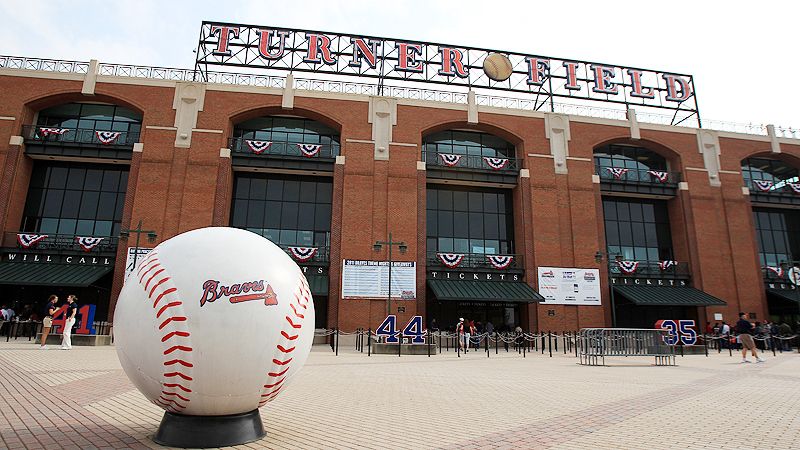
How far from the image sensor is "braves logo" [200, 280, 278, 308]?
4.41m

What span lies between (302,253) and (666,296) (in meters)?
23.0

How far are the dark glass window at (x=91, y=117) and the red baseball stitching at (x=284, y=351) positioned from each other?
29856mm

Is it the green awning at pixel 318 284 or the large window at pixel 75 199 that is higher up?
the large window at pixel 75 199

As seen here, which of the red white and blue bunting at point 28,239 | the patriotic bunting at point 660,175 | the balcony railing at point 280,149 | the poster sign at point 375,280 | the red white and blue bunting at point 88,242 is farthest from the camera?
the patriotic bunting at point 660,175

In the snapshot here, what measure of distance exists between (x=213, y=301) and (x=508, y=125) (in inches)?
1173

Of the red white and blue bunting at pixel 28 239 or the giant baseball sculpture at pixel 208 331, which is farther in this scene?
the red white and blue bunting at pixel 28 239

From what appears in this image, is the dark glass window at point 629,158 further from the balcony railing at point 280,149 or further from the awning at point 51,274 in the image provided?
the awning at point 51,274

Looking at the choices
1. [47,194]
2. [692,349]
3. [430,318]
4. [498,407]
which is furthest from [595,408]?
[47,194]

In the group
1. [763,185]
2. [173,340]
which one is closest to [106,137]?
[173,340]

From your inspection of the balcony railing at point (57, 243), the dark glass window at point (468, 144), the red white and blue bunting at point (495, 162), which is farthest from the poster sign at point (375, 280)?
the balcony railing at point (57, 243)

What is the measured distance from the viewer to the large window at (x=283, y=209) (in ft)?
97.5

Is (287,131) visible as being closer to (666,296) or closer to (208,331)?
(666,296)

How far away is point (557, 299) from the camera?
28.5 metres

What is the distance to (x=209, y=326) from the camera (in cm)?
435
